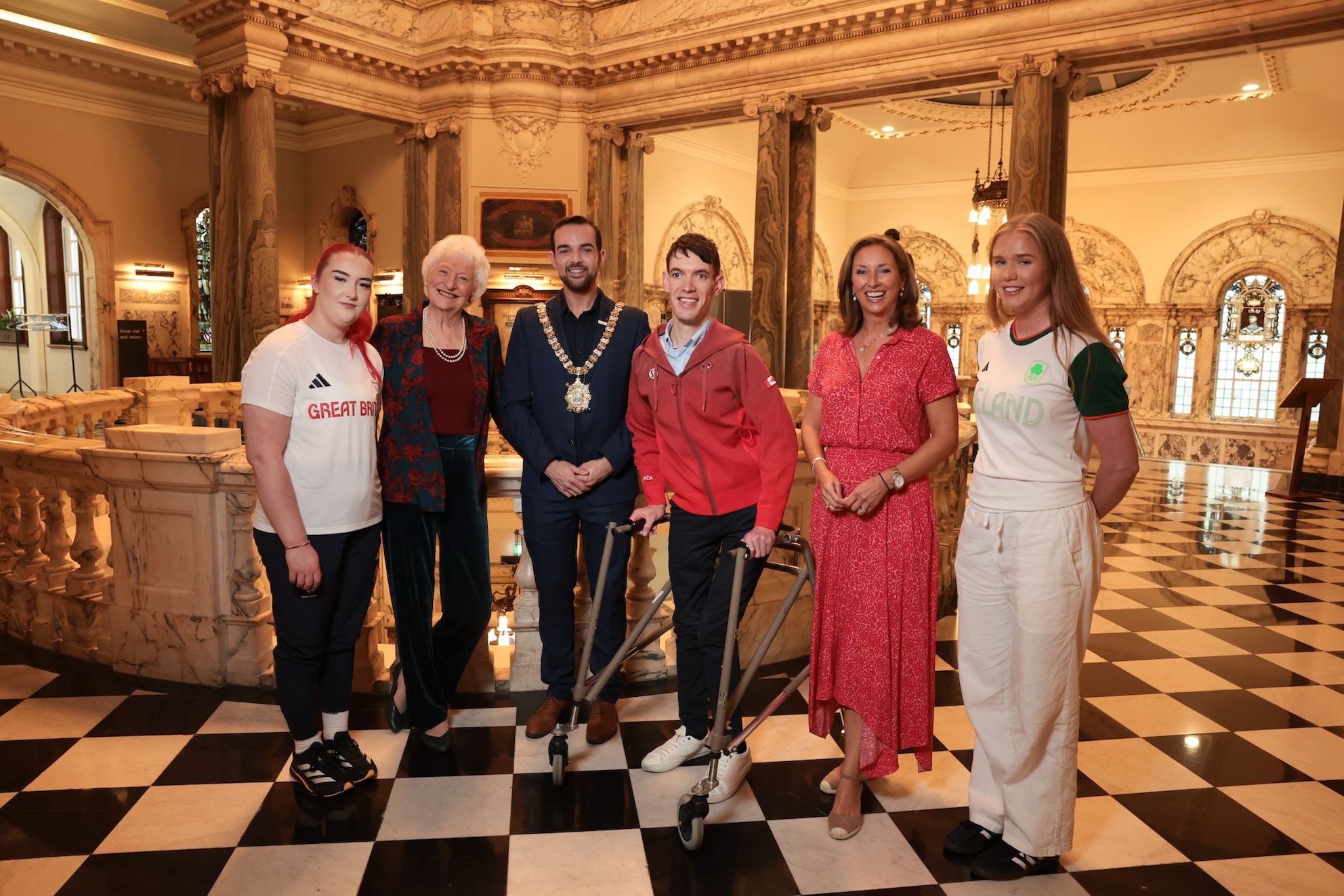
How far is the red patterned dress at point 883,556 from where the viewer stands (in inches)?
120

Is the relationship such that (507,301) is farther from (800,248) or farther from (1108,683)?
(1108,683)

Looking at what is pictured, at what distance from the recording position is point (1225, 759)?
12.6ft

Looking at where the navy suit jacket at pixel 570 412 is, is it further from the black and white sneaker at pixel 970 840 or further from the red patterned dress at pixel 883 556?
the black and white sneaker at pixel 970 840

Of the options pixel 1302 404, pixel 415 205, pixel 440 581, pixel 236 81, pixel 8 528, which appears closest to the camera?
pixel 440 581

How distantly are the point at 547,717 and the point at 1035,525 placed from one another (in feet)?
7.00

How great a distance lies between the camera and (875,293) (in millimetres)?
3014

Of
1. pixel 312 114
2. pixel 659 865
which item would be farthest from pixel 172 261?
pixel 659 865

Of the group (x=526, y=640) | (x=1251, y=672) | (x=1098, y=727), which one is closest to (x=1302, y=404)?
(x=1251, y=672)

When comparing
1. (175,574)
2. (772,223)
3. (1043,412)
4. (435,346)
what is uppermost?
(772,223)

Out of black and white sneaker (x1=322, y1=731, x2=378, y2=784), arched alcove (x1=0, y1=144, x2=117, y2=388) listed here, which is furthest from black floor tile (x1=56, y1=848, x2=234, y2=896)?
arched alcove (x1=0, y1=144, x2=117, y2=388)

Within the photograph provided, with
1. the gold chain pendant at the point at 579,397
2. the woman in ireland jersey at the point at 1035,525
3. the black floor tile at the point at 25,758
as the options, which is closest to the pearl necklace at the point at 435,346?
the gold chain pendant at the point at 579,397

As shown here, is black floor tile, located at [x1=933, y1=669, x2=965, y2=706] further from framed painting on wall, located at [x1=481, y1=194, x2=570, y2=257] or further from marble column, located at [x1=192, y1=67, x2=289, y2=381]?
framed painting on wall, located at [x1=481, y1=194, x2=570, y2=257]

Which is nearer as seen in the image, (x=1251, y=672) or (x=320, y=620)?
(x=320, y=620)

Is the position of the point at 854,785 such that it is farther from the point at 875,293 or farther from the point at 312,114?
the point at 312,114
